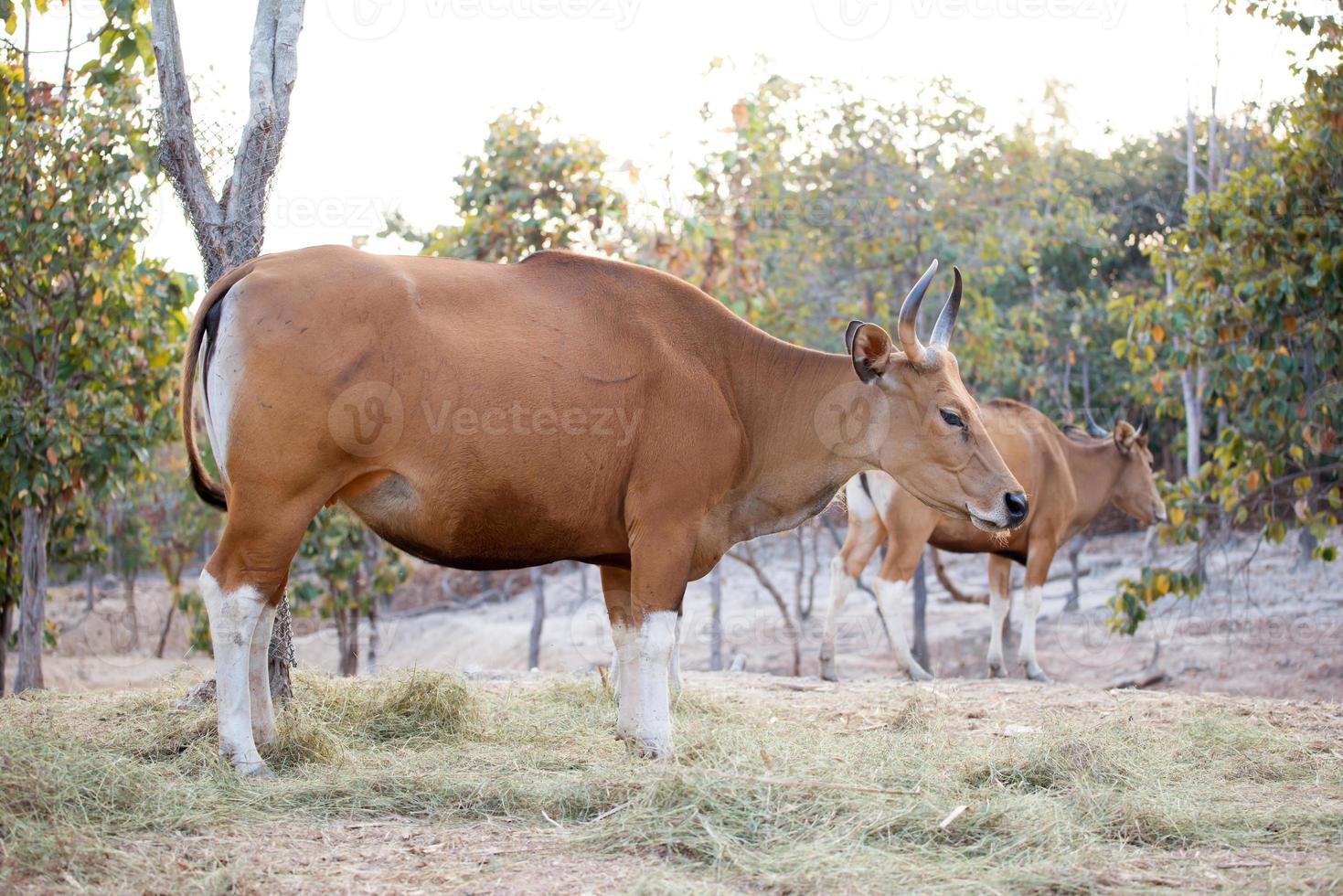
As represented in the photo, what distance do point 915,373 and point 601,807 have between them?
9.47 feet

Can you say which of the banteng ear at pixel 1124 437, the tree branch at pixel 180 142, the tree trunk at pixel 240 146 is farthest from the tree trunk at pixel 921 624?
the tree branch at pixel 180 142

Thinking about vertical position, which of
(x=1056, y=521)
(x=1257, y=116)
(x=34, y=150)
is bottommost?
(x=1056, y=521)

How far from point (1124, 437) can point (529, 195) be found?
6.48 m

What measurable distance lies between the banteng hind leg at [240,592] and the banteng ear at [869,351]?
111 inches

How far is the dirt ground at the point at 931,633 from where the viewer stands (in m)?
14.8

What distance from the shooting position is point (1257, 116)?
14.6 meters

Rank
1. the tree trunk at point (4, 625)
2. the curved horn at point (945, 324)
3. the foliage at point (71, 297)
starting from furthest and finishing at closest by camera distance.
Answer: the tree trunk at point (4, 625)
the foliage at point (71, 297)
the curved horn at point (945, 324)

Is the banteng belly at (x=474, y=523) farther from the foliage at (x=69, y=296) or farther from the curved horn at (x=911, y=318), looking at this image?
the foliage at (x=69, y=296)

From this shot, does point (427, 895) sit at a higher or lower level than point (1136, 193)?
lower

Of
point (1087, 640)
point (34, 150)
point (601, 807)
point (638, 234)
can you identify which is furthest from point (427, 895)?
point (1087, 640)

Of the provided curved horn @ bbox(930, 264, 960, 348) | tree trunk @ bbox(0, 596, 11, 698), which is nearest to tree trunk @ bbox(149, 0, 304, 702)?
curved horn @ bbox(930, 264, 960, 348)

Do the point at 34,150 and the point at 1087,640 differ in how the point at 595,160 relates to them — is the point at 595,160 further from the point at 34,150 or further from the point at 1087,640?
the point at 1087,640

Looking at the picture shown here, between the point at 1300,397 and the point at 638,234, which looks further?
the point at 638,234

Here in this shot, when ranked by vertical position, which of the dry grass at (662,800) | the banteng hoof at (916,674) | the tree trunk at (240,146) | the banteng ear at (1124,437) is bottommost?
the banteng hoof at (916,674)
